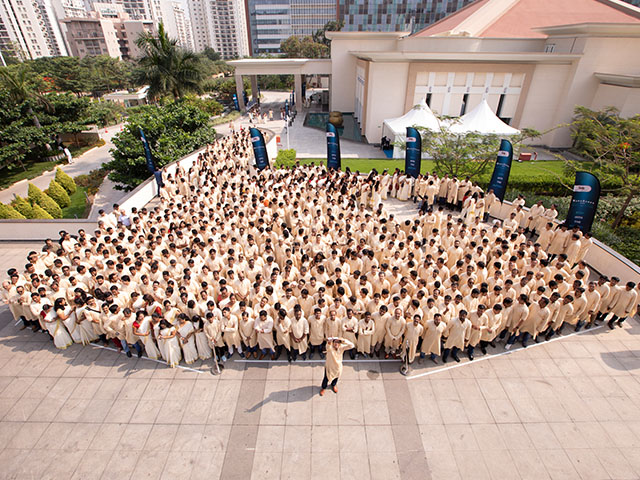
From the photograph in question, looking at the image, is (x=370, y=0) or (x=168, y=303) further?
(x=370, y=0)

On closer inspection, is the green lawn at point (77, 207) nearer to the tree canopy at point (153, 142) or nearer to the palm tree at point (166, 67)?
the tree canopy at point (153, 142)

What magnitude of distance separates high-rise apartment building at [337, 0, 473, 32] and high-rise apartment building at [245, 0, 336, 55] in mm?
8183

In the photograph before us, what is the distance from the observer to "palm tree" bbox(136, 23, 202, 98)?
20.6 meters

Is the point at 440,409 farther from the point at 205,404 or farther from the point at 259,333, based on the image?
the point at 205,404

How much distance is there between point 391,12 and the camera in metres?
79.6

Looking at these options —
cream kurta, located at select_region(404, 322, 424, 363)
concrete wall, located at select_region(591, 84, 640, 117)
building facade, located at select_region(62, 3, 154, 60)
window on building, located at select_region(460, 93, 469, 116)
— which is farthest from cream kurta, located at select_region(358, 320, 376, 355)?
building facade, located at select_region(62, 3, 154, 60)

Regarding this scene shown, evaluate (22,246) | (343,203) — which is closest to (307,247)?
(343,203)

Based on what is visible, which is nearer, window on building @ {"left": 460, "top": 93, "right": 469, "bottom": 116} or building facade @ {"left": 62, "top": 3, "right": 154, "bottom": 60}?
window on building @ {"left": 460, "top": 93, "right": 469, "bottom": 116}

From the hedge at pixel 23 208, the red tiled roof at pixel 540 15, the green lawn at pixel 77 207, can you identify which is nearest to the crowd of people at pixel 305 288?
the hedge at pixel 23 208

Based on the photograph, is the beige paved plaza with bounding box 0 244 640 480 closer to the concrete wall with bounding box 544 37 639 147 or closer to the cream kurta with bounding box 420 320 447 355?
the cream kurta with bounding box 420 320 447 355

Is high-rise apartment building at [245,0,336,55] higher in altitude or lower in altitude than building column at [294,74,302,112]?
higher

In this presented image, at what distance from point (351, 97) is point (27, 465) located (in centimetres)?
3136

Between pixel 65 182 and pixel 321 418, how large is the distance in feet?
61.6

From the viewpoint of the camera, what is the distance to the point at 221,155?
16688 millimetres
